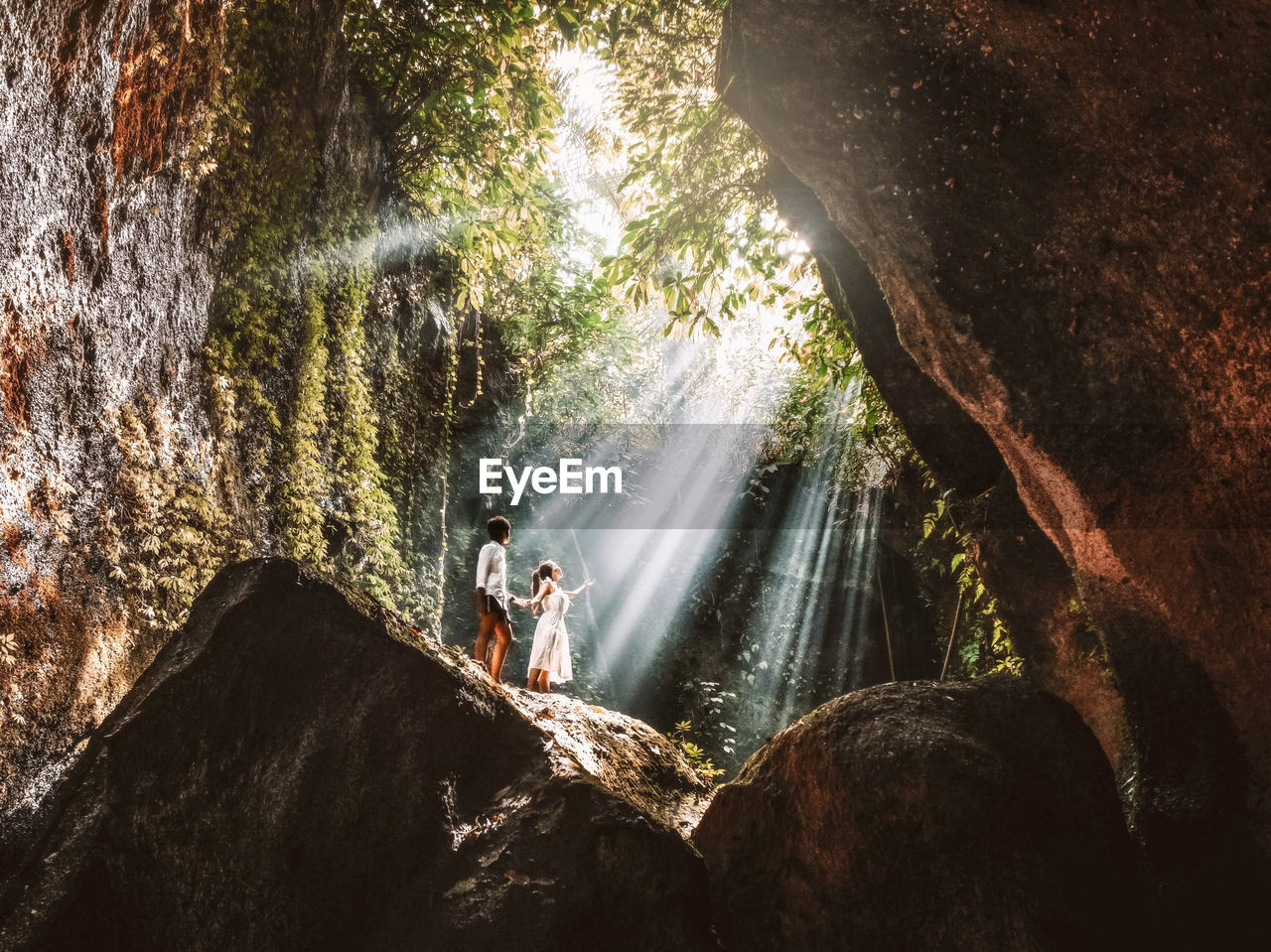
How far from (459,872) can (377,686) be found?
0.86 metres

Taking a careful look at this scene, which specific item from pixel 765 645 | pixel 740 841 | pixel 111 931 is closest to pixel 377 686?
pixel 111 931

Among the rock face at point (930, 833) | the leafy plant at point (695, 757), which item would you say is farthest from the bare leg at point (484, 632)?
the rock face at point (930, 833)

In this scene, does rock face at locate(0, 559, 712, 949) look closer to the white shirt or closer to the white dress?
the white shirt

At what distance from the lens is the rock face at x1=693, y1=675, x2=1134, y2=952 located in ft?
8.63

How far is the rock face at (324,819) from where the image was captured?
8.59 feet

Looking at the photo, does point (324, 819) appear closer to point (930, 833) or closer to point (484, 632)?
point (930, 833)

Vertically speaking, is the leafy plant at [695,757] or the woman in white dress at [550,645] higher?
the woman in white dress at [550,645]

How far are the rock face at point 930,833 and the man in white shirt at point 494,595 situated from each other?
3.83 meters

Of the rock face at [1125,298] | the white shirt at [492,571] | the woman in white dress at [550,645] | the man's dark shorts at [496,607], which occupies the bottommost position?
the woman in white dress at [550,645]

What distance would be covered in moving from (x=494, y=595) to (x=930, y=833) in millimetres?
4762

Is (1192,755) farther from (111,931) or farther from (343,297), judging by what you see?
(343,297)

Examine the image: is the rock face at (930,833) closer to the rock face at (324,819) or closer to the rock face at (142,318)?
A: the rock face at (324,819)

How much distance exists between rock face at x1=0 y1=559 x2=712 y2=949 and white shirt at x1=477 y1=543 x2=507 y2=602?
351cm

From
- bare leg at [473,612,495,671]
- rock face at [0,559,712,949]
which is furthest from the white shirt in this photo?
rock face at [0,559,712,949]
